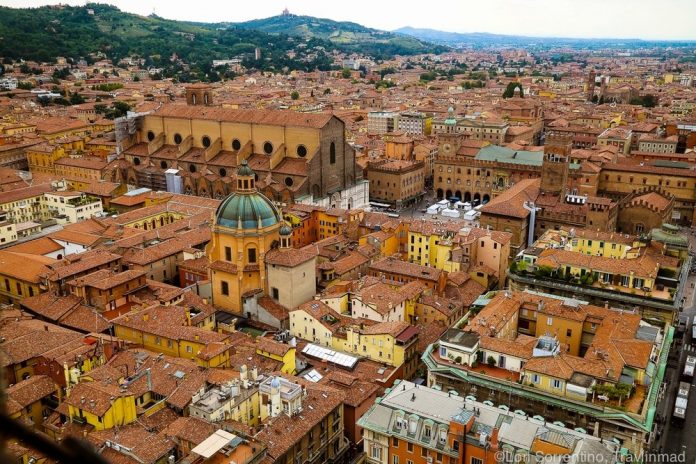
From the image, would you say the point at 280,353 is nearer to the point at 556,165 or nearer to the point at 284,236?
the point at 284,236

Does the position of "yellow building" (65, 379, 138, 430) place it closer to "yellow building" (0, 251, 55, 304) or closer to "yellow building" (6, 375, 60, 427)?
"yellow building" (6, 375, 60, 427)

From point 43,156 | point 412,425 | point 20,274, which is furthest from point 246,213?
point 43,156

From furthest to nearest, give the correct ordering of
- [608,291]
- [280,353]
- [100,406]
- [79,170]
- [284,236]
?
[79,170] → [284,236] → [608,291] → [280,353] → [100,406]

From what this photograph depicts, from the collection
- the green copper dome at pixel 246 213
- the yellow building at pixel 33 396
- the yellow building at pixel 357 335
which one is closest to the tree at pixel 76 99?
the green copper dome at pixel 246 213

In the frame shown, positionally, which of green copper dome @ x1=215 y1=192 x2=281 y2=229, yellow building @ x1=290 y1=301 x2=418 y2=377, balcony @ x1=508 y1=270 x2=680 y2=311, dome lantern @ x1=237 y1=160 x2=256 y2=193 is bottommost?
yellow building @ x1=290 y1=301 x2=418 y2=377

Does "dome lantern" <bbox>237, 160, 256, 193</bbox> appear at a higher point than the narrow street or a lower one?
higher

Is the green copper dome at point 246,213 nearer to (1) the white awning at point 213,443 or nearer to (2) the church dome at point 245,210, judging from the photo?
(2) the church dome at point 245,210

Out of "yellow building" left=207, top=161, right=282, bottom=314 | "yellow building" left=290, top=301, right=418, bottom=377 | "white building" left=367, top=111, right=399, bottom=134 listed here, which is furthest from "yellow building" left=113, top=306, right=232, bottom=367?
"white building" left=367, top=111, right=399, bottom=134
